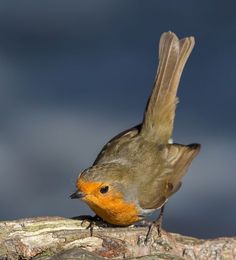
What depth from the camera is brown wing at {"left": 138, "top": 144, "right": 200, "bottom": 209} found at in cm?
497

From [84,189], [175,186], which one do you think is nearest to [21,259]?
[84,189]

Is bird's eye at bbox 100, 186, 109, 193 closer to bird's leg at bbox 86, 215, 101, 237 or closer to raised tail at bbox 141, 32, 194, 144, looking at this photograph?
bird's leg at bbox 86, 215, 101, 237

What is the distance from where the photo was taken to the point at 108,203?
15.0 feet

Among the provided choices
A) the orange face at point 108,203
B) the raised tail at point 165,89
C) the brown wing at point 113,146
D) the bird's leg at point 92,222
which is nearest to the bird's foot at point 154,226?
the orange face at point 108,203

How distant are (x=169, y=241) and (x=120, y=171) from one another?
92 centimetres

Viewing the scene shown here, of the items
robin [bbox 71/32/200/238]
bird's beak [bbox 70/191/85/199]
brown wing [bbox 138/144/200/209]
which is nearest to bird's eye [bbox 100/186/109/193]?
robin [bbox 71/32/200/238]

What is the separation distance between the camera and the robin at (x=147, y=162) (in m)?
4.55

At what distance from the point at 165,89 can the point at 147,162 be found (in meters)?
0.92

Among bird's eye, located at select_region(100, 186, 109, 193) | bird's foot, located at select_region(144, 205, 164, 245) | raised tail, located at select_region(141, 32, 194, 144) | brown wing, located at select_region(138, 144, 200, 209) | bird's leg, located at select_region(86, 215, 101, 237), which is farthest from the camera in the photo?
raised tail, located at select_region(141, 32, 194, 144)

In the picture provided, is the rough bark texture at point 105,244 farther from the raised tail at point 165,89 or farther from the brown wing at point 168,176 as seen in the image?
the raised tail at point 165,89

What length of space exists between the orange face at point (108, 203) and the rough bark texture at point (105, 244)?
398 mm

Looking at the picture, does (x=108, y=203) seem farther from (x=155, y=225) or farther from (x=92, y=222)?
(x=155, y=225)

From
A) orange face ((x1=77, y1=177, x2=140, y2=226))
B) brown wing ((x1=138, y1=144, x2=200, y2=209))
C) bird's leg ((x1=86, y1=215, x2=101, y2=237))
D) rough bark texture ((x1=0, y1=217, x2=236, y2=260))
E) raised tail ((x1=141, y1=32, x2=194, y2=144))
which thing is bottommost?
rough bark texture ((x1=0, y1=217, x2=236, y2=260))

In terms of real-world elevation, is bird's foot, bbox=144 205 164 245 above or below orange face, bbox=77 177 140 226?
below
